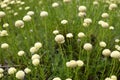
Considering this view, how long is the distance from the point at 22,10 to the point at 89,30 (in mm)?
1014

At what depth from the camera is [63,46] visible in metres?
2.39

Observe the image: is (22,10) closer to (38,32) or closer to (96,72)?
(38,32)

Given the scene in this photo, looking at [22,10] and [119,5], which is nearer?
[22,10]

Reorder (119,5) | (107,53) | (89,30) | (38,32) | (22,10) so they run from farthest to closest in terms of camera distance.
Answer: (119,5), (22,10), (38,32), (89,30), (107,53)

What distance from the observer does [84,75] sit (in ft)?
6.57

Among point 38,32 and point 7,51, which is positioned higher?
point 38,32

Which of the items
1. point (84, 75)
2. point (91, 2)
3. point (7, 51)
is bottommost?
point (84, 75)

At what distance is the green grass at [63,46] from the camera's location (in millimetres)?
2047

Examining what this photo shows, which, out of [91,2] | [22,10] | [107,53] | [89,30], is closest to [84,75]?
[107,53]

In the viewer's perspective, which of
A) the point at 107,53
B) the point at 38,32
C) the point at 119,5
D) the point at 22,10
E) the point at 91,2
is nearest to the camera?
the point at 107,53

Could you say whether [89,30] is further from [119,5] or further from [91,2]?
[119,5]

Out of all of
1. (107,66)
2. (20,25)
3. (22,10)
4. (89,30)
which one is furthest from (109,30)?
(22,10)

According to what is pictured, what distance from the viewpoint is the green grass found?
2.05 m

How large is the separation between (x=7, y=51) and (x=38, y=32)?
0.35 meters
